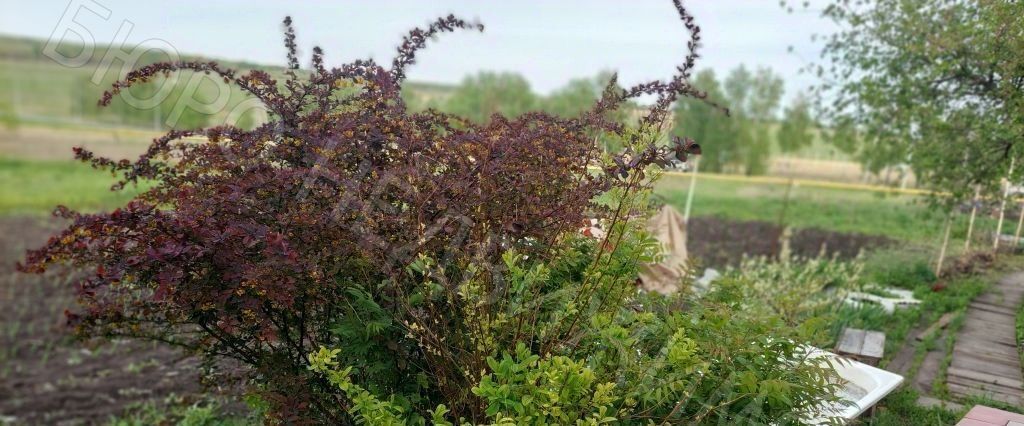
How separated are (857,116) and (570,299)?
17.7ft

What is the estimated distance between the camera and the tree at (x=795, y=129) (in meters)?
14.2

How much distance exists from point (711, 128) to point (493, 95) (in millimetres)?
5475

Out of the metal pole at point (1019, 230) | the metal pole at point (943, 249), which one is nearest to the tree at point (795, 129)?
the metal pole at point (943, 249)

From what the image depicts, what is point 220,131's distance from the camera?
2.61 meters

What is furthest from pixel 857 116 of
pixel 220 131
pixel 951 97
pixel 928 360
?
pixel 220 131

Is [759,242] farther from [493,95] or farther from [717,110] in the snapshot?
[493,95]

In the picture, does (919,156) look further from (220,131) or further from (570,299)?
(220,131)

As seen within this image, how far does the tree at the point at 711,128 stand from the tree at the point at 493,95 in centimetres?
417

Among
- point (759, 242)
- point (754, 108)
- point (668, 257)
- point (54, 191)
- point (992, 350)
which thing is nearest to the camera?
point (992, 350)

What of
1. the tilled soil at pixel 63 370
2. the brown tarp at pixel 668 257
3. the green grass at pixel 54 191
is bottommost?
the tilled soil at pixel 63 370

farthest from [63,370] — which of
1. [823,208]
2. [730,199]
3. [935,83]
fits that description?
[730,199]

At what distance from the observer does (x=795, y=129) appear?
47.4 feet

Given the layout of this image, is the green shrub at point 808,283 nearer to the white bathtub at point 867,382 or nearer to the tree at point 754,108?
the white bathtub at point 867,382

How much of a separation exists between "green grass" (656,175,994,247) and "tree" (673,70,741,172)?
1209mm
